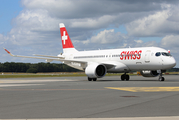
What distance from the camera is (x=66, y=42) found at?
48.5 meters

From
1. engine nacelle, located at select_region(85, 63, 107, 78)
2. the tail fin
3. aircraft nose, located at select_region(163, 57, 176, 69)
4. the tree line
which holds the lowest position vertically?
engine nacelle, located at select_region(85, 63, 107, 78)

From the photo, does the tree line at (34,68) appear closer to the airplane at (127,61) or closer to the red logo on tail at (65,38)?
the red logo on tail at (65,38)

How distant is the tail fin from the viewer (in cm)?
4772

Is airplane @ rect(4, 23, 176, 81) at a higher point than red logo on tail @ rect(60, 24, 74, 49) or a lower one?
lower

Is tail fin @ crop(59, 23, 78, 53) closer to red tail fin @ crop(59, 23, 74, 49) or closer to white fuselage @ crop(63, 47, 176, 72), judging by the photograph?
red tail fin @ crop(59, 23, 74, 49)

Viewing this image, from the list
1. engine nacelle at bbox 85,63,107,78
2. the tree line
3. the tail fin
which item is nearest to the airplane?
engine nacelle at bbox 85,63,107,78

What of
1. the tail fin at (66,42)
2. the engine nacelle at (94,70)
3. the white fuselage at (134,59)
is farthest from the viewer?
the tail fin at (66,42)

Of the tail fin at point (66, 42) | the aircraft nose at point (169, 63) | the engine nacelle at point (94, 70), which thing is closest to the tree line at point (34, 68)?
the tail fin at point (66, 42)

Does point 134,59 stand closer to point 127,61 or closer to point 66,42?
point 127,61

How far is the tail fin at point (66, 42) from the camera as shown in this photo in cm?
4772

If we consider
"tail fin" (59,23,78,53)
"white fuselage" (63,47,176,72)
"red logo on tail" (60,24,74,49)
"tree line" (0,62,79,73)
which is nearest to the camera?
"white fuselage" (63,47,176,72)

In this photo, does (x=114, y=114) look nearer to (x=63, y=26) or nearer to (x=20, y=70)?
(x=63, y=26)

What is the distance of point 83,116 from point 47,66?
137751 mm

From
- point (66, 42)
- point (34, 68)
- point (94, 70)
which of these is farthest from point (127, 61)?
point (34, 68)
